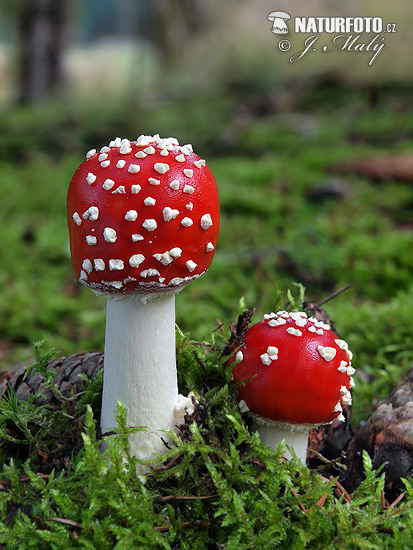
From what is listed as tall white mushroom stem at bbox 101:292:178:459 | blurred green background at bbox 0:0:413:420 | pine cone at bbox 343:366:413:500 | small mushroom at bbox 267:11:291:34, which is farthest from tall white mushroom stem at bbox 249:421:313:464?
small mushroom at bbox 267:11:291:34

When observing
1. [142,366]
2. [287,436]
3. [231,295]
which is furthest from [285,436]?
[231,295]

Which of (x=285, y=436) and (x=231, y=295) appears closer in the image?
(x=285, y=436)

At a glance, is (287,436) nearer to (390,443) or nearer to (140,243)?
(390,443)

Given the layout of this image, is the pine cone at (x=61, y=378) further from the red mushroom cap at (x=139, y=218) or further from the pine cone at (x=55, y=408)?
the red mushroom cap at (x=139, y=218)

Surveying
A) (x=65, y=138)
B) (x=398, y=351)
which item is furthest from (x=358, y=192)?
(x=65, y=138)

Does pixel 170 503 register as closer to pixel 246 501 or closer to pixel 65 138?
pixel 246 501

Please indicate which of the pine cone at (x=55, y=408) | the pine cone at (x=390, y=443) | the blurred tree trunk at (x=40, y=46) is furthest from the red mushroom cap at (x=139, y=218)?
the blurred tree trunk at (x=40, y=46)
